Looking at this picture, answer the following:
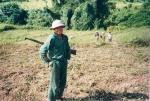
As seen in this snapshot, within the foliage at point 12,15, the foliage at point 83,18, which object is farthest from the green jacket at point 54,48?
the foliage at point 12,15

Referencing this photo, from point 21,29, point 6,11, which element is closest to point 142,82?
point 21,29

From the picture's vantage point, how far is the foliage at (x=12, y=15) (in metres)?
37.1

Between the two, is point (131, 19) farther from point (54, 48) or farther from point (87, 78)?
point (54, 48)

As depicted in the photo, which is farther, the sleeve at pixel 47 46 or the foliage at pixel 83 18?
the foliage at pixel 83 18

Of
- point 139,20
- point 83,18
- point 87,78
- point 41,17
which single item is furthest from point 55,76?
point 41,17

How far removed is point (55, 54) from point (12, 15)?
34.0 m

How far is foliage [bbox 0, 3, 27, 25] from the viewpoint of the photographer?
122ft

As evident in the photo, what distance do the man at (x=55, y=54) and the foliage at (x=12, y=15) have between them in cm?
3314

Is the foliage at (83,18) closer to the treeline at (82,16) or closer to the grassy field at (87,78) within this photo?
the treeline at (82,16)

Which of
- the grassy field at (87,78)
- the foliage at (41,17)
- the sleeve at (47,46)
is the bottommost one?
the grassy field at (87,78)

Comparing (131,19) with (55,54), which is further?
(131,19)

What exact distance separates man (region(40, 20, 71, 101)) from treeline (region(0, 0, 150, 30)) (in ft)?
93.0

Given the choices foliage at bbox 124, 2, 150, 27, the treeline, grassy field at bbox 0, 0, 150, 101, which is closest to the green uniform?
grassy field at bbox 0, 0, 150, 101

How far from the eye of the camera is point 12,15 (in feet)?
122
